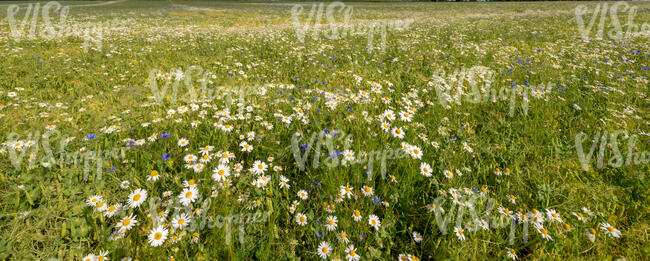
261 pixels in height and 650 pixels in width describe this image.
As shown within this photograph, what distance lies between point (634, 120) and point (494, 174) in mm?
3572

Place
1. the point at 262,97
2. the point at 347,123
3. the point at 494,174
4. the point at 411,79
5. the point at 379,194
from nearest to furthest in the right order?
the point at 379,194
the point at 494,174
the point at 347,123
the point at 262,97
the point at 411,79

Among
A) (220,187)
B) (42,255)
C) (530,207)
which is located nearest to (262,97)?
(220,187)

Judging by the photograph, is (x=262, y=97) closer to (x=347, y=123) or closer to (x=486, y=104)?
(x=347, y=123)

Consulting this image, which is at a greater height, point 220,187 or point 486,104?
point 486,104

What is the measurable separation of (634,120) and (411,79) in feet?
12.3

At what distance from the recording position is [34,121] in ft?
13.0

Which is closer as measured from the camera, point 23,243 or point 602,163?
point 23,243

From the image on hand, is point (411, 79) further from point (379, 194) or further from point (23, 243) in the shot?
point (23, 243)

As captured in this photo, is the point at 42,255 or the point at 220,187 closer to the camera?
the point at 42,255

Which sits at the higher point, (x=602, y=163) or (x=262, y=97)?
(x=262, y=97)

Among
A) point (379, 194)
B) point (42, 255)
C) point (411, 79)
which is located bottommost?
point (42, 255)

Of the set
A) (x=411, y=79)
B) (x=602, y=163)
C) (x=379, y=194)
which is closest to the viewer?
(x=379, y=194)

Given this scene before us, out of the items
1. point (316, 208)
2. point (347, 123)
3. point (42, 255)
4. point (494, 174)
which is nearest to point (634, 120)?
point (494, 174)

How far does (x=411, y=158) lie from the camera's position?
2.93 metres
